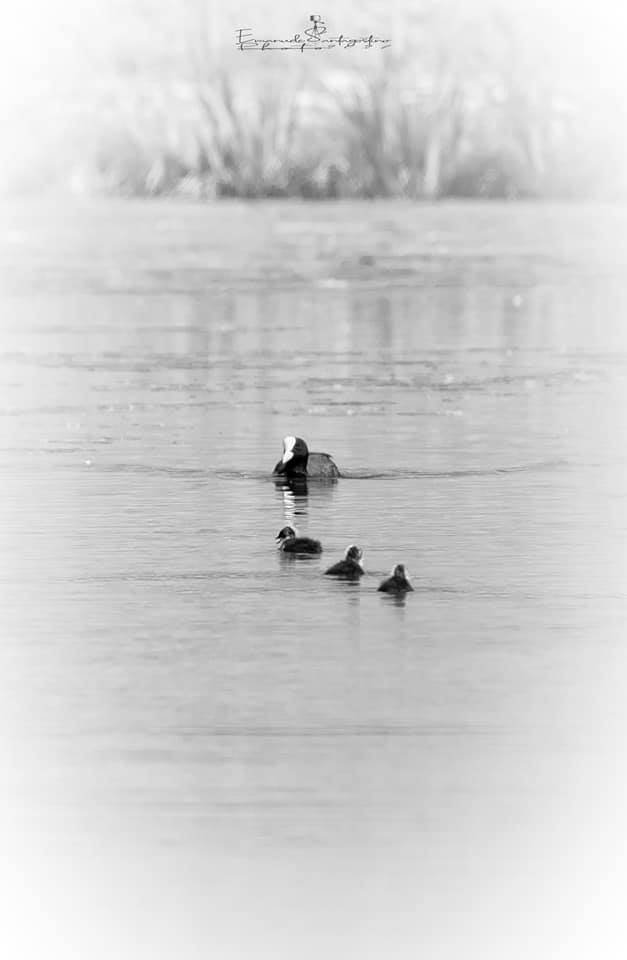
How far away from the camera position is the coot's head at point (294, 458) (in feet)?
58.1

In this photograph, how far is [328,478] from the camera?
1798cm

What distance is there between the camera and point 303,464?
17766mm

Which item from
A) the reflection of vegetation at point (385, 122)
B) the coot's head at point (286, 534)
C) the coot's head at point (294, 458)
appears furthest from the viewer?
the reflection of vegetation at point (385, 122)

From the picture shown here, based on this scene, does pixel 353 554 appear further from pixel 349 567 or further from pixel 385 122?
pixel 385 122

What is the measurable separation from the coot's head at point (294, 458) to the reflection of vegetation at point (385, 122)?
12116 centimetres

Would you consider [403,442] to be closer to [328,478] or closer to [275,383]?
[328,478]

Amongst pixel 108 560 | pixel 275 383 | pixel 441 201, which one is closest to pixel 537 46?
pixel 441 201

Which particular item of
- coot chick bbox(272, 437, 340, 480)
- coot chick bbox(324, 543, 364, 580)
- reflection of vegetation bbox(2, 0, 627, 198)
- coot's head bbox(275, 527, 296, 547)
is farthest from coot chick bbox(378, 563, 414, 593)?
reflection of vegetation bbox(2, 0, 627, 198)

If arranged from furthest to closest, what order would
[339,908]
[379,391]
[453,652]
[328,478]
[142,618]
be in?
[379,391] < [328,478] < [142,618] < [453,652] < [339,908]

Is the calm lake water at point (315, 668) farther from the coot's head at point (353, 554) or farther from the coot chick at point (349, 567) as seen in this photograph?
the coot's head at point (353, 554)

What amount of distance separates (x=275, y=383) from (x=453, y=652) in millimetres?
13866

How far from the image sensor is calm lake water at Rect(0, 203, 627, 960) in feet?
29.1

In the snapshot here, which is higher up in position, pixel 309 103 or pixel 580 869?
pixel 309 103

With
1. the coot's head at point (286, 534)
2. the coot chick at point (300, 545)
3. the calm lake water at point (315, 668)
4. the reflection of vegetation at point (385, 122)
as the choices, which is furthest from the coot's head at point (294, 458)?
the reflection of vegetation at point (385, 122)
